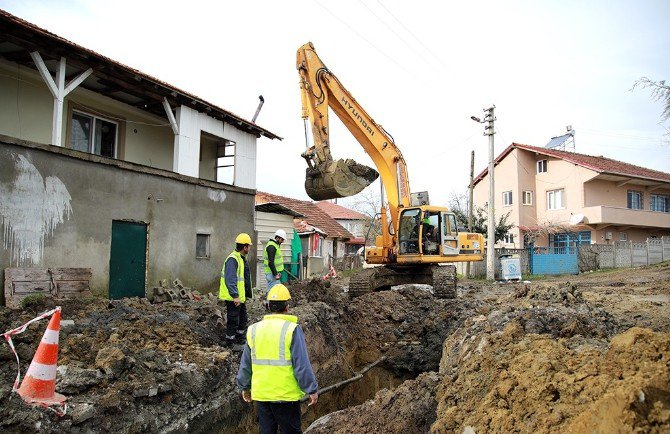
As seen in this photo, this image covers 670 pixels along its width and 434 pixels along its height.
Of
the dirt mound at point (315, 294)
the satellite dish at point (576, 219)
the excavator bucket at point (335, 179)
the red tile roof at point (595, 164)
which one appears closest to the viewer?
the excavator bucket at point (335, 179)

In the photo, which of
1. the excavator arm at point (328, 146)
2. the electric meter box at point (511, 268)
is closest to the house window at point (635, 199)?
the electric meter box at point (511, 268)

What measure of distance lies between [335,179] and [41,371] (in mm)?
6253

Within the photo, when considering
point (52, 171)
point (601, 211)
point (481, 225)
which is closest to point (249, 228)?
point (52, 171)

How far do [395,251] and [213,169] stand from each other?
7146 mm

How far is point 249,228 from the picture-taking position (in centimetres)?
1464

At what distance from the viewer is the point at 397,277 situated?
12.5 m

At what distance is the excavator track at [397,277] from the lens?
11539 mm

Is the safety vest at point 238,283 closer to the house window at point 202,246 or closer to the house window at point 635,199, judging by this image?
the house window at point 202,246

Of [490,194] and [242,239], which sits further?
[490,194]

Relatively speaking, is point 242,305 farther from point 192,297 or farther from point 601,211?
point 601,211

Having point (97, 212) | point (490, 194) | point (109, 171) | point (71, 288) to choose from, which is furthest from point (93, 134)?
point (490, 194)

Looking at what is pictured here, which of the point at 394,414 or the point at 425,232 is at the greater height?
the point at 425,232

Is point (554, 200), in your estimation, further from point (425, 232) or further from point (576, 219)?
point (425, 232)

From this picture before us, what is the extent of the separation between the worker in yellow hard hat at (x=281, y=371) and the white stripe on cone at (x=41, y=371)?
210 cm
